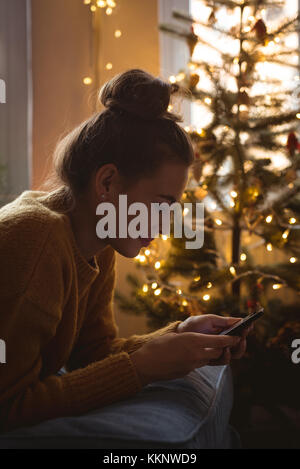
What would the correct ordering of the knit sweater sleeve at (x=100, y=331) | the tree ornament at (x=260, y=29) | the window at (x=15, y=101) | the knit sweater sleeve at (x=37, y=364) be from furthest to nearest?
1. the window at (x=15, y=101)
2. the tree ornament at (x=260, y=29)
3. the knit sweater sleeve at (x=100, y=331)
4. the knit sweater sleeve at (x=37, y=364)

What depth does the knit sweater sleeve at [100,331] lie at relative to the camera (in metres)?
1.09

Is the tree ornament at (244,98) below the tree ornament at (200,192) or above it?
above

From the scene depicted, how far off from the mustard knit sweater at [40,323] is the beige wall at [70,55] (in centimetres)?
123

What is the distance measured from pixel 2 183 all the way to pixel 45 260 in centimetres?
116

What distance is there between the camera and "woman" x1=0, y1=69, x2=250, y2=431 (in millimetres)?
769

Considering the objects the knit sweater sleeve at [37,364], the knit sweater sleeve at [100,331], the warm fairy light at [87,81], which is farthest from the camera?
the warm fairy light at [87,81]

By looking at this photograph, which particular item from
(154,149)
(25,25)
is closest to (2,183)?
(25,25)

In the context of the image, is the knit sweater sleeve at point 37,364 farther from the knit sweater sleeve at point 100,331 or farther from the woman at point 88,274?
the knit sweater sleeve at point 100,331

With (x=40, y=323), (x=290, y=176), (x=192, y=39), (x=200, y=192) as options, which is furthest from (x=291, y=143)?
(x=40, y=323)

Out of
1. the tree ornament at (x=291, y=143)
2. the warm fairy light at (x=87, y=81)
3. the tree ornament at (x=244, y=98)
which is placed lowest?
the tree ornament at (x=291, y=143)

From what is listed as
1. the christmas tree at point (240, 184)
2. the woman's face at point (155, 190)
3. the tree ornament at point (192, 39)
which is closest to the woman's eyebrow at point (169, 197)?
the woman's face at point (155, 190)

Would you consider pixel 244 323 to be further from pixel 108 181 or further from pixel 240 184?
pixel 240 184

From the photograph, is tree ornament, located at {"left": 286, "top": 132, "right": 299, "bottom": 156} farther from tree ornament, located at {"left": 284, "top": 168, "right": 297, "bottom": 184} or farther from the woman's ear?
the woman's ear
